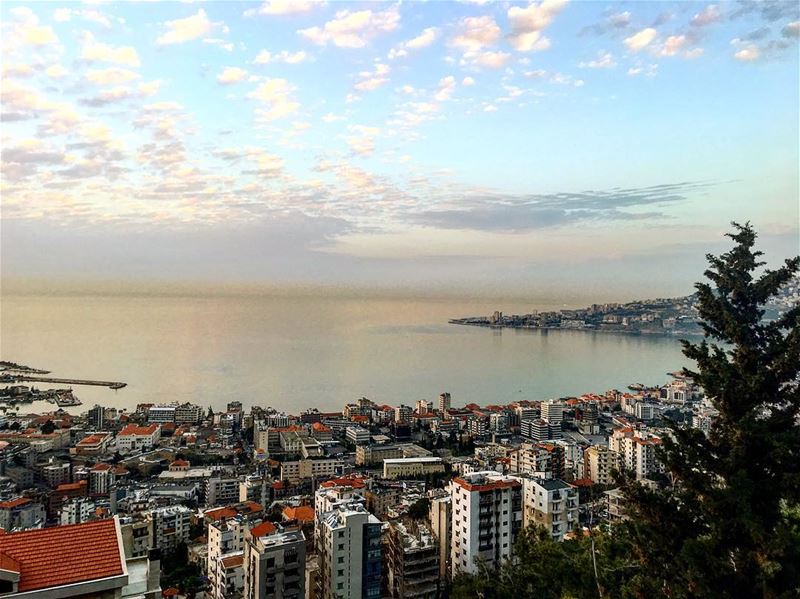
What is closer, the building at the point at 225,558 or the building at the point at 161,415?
the building at the point at 225,558

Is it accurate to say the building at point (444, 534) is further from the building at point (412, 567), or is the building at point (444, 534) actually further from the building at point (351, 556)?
the building at point (351, 556)

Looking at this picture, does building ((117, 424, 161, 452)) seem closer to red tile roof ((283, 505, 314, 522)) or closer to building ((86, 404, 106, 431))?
building ((86, 404, 106, 431))

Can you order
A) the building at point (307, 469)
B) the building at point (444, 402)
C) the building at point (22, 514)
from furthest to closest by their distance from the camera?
the building at point (444, 402), the building at point (307, 469), the building at point (22, 514)

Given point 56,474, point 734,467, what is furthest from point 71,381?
point 734,467

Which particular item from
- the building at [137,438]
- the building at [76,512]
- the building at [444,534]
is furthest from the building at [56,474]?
the building at [444,534]

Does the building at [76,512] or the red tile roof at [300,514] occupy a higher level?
the red tile roof at [300,514]

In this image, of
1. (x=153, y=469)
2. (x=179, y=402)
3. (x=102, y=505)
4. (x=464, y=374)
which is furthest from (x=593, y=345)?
(x=102, y=505)

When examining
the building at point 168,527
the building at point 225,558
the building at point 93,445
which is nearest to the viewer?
the building at point 225,558

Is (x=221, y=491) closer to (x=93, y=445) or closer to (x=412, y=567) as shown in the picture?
(x=93, y=445)
